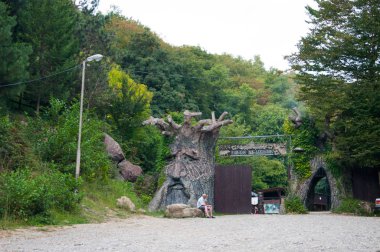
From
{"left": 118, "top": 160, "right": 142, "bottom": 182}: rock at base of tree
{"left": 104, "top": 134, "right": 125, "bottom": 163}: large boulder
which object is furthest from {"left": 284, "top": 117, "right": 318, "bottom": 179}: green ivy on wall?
{"left": 104, "top": 134, "right": 125, "bottom": 163}: large boulder

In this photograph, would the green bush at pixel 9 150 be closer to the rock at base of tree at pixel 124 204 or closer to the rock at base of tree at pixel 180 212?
the rock at base of tree at pixel 124 204

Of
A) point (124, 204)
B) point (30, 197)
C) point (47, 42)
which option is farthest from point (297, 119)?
point (30, 197)

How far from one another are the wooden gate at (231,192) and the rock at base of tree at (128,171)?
4853mm

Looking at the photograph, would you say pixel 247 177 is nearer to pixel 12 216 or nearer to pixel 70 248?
pixel 12 216

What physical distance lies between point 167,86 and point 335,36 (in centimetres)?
2091

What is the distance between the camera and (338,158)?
23.9 m

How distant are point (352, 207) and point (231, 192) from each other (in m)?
6.11

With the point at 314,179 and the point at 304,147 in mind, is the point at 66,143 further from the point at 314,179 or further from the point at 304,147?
the point at 314,179

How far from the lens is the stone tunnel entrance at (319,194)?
25.7 m

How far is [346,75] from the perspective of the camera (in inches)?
965

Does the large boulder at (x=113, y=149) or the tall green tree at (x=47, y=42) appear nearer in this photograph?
the tall green tree at (x=47, y=42)

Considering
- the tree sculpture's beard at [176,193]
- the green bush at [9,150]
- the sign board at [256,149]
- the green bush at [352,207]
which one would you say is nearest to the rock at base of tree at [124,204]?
the tree sculpture's beard at [176,193]

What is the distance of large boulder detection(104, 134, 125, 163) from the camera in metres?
26.1

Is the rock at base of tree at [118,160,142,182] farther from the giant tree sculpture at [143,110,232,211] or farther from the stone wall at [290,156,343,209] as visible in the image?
the stone wall at [290,156,343,209]
